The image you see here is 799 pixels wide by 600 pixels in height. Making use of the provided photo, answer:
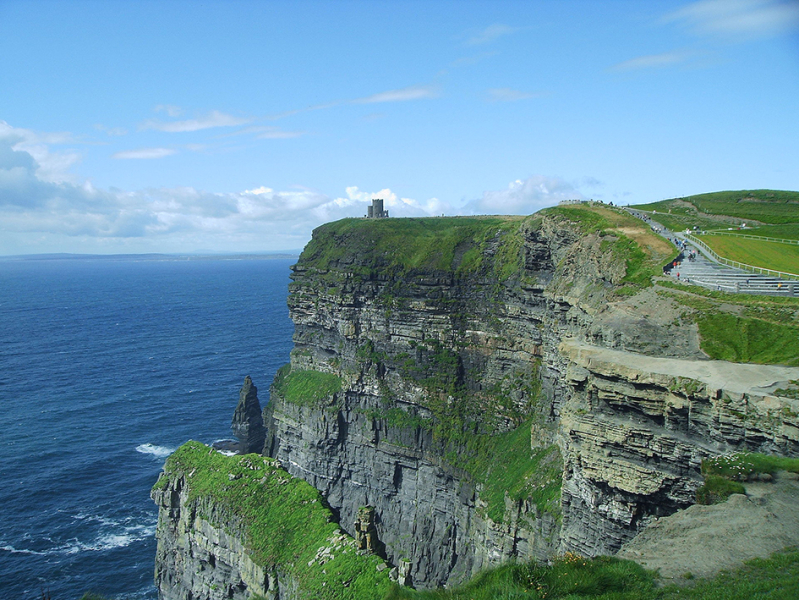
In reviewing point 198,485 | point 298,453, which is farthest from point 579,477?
point 298,453

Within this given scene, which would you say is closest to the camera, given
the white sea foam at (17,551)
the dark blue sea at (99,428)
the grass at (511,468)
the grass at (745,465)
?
the grass at (745,465)

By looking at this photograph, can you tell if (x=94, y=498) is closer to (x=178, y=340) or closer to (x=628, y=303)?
(x=628, y=303)

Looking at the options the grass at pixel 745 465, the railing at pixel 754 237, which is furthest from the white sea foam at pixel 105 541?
the railing at pixel 754 237

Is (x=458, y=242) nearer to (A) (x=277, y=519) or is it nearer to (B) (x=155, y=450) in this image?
(A) (x=277, y=519)

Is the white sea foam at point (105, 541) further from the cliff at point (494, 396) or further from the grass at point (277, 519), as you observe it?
the grass at point (277, 519)

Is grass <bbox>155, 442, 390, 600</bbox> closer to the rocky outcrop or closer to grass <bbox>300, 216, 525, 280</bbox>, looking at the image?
the rocky outcrop
